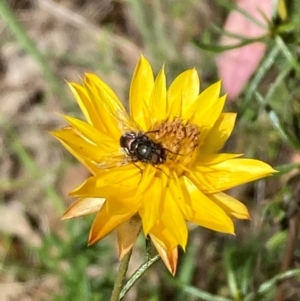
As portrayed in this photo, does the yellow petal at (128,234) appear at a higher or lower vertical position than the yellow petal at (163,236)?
higher

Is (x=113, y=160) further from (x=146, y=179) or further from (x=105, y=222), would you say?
(x=105, y=222)

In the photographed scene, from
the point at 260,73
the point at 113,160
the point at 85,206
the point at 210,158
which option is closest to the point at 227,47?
the point at 260,73

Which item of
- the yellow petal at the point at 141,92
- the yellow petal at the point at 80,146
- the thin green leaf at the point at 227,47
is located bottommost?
the yellow petal at the point at 80,146

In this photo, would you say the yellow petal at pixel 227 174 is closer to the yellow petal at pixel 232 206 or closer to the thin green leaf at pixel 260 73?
the yellow petal at pixel 232 206

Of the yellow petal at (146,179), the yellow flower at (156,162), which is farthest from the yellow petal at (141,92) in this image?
the yellow petal at (146,179)

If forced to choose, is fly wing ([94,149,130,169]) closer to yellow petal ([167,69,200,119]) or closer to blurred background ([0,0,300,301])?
yellow petal ([167,69,200,119])

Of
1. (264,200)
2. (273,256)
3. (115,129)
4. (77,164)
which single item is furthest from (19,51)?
(115,129)

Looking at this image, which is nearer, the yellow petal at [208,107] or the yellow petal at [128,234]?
the yellow petal at [128,234]
